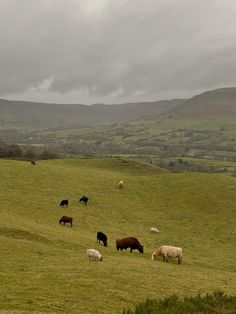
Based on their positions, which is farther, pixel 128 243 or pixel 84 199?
pixel 84 199

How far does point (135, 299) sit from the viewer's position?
21281 millimetres

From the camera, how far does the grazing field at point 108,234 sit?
21.4 m

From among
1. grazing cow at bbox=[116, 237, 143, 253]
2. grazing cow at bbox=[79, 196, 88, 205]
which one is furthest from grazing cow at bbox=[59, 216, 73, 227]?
grazing cow at bbox=[79, 196, 88, 205]

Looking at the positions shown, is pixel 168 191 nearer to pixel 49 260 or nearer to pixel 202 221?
pixel 202 221

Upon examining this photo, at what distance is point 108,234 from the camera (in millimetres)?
44938

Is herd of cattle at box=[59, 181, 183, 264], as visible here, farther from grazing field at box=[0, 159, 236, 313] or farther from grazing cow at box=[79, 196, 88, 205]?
grazing cow at box=[79, 196, 88, 205]

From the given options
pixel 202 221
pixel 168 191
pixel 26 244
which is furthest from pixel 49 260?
pixel 168 191

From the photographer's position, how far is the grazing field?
21.4 metres

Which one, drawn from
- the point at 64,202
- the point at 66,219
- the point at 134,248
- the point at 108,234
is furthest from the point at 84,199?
the point at 134,248

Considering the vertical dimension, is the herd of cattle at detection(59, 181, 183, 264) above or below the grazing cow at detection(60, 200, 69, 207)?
below

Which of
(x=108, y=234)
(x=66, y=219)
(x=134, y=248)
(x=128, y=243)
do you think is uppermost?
(x=66, y=219)

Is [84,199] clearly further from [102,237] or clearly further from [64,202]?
[102,237]

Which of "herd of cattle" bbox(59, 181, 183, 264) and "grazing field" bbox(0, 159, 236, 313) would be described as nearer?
"grazing field" bbox(0, 159, 236, 313)

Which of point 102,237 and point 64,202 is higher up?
point 64,202
